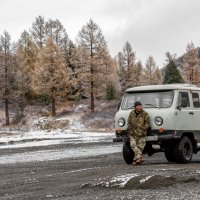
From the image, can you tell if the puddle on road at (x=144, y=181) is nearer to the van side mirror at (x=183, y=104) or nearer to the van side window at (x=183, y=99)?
the van side mirror at (x=183, y=104)

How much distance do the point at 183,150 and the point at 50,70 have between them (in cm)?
5026

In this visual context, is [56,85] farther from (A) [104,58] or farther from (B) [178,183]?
(B) [178,183]

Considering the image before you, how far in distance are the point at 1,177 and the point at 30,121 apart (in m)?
46.9

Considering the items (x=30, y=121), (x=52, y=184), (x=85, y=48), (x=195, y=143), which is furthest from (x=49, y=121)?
(x=52, y=184)

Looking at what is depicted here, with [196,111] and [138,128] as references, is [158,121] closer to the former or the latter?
[138,128]

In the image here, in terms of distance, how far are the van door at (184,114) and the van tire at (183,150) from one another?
31 centimetres

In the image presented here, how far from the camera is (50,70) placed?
209 feet

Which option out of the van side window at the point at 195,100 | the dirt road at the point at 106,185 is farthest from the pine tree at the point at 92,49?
the dirt road at the point at 106,185

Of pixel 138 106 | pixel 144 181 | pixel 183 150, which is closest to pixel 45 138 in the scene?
pixel 183 150

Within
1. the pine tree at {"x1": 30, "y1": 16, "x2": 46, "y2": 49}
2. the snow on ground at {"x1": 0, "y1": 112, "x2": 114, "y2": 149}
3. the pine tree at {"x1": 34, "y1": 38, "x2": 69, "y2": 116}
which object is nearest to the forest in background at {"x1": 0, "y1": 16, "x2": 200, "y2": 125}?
the pine tree at {"x1": 34, "y1": 38, "x2": 69, "y2": 116}

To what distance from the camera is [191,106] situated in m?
15.3

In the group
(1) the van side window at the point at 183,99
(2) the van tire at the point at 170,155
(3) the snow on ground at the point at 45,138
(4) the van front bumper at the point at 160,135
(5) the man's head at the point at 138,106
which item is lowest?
(2) the van tire at the point at 170,155

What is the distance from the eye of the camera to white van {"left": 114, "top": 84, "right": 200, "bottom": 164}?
14.3 meters

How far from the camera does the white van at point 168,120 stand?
46.8 ft
